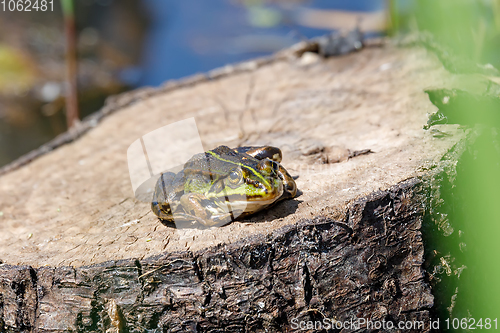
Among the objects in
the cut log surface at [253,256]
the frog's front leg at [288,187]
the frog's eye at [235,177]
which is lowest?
the cut log surface at [253,256]

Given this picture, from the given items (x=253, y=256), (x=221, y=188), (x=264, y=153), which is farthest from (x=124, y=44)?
(x=253, y=256)

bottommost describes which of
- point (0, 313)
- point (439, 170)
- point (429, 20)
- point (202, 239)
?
point (0, 313)

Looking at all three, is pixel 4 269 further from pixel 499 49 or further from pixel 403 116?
pixel 499 49

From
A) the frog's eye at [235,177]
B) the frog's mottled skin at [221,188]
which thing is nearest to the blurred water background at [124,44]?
the frog's mottled skin at [221,188]

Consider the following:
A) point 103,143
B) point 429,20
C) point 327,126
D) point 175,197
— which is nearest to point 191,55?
point 103,143

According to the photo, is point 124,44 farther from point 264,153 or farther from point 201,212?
point 201,212

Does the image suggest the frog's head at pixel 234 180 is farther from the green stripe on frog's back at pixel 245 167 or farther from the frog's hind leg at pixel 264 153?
the frog's hind leg at pixel 264 153

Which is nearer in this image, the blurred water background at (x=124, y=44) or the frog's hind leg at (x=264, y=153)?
the frog's hind leg at (x=264, y=153)

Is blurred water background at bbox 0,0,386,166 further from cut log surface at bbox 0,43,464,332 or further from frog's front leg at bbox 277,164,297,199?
frog's front leg at bbox 277,164,297,199
